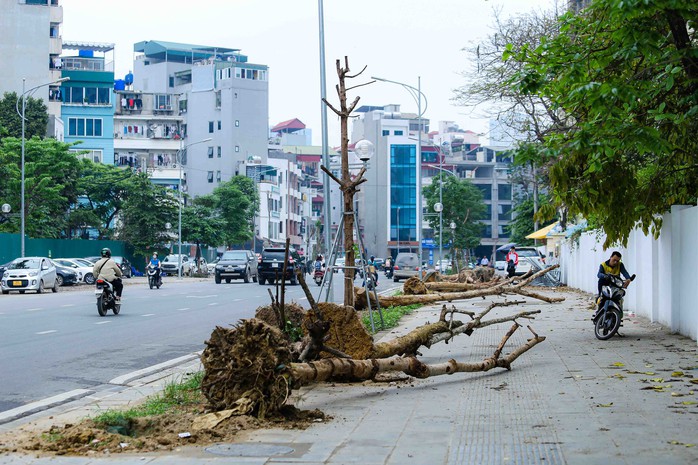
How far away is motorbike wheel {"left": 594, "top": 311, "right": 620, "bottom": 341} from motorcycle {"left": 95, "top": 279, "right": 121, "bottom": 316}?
1277cm

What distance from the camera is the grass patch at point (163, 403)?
8805 millimetres

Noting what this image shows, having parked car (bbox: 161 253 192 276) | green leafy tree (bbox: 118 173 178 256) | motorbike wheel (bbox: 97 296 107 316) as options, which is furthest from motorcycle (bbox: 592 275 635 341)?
parked car (bbox: 161 253 192 276)

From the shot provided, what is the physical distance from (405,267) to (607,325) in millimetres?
43452

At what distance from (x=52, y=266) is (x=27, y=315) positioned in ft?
63.1

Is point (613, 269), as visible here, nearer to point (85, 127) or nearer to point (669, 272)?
point (669, 272)

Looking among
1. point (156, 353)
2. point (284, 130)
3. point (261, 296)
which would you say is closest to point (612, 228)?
point (156, 353)

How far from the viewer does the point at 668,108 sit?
15.0 meters

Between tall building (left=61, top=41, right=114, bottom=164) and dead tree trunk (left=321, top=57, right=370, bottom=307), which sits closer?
dead tree trunk (left=321, top=57, right=370, bottom=307)

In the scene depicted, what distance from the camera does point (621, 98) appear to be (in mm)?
11570

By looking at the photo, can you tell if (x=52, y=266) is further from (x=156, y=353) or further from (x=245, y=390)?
(x=245, y=390)

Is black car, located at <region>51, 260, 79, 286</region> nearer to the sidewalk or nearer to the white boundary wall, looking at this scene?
the white boundary wall

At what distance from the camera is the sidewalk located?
742 cm

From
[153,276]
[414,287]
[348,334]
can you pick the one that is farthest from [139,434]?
[153,276]

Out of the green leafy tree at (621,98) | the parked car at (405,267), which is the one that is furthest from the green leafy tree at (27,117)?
the green leafy tree at (621,98)
